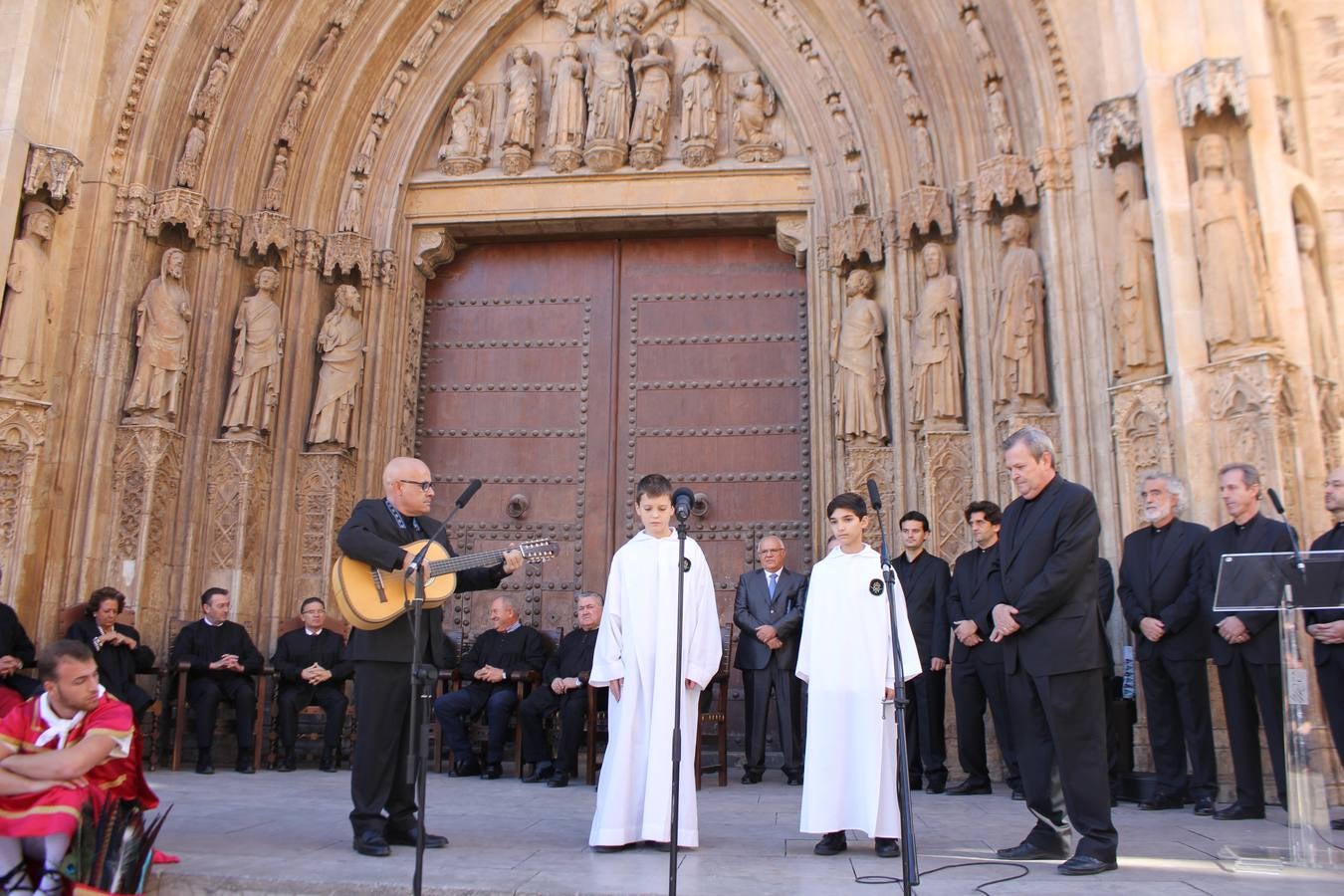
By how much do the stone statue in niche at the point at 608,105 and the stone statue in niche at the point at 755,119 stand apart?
100 centimetres

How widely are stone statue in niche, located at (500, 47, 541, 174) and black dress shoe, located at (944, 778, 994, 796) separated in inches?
254

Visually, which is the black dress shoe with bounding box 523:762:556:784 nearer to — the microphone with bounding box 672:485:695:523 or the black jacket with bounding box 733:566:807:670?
the black jacket with bounding box 733:566:807:670

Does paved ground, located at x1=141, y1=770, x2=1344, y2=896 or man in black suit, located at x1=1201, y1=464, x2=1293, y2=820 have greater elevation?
man in black suit, located at x1=1201, y1=464, x2=1293, y2=820

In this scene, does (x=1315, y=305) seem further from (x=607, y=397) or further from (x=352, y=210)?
(x=352, y=210)

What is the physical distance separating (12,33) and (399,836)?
698 cm

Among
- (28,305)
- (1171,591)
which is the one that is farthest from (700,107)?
(1171,591)

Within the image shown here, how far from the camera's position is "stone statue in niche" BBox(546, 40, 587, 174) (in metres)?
10.2

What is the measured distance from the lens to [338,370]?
31.6ft

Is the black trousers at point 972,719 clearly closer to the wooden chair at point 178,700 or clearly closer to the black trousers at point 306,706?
the black trousers at point 306,706

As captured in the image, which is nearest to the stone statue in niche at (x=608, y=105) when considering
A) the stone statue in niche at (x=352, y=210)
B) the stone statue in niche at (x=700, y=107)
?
the stone statue in niche at (x=700, y=107)

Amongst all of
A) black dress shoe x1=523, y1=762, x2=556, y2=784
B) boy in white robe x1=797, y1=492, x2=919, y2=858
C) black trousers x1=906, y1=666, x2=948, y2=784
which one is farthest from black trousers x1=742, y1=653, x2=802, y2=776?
boy in white robe x1=797, y1=492, x2=919, y2=858

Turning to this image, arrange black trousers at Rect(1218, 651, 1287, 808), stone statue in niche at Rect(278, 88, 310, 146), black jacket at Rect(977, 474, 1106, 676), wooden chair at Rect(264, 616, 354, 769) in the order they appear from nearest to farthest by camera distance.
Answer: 1. black jacket at Rect(977, 474, 1106, 676)
2. black trousers at Rect(1218, 651, 1287, 808)
3. wooden chair at Rect(264, 616, 354, 769)
4. stone statue in niche at Rect(278, 88, 310, 146)

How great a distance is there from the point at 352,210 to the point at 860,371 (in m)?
4.72

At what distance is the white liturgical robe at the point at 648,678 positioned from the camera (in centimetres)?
478
